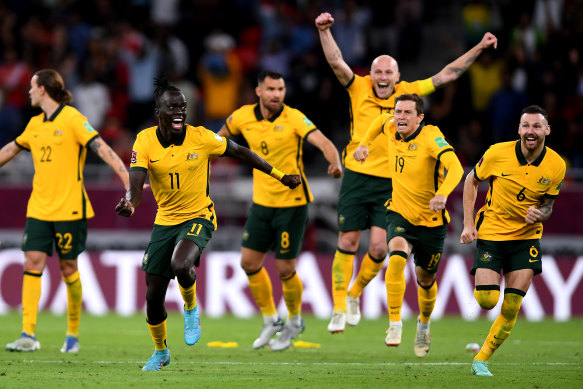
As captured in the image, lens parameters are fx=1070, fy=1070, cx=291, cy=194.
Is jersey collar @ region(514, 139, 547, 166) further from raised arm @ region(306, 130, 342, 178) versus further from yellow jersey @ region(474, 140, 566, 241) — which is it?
raised arm @ region(306, 130, 342, 178)

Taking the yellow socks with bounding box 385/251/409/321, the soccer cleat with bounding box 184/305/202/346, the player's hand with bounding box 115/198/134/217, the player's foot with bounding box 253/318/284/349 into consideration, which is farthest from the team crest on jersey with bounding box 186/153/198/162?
the player's foot with bounding box 253/318/284/349

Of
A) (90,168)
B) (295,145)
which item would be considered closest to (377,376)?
(295,145)

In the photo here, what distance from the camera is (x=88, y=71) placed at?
72.1ft

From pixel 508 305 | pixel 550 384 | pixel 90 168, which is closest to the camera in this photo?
pixel 550 384

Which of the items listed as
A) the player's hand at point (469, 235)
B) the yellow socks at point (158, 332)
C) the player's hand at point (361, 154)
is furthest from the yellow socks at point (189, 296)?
the player's hand at point (469, 235)

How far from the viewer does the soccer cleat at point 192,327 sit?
10812 mm

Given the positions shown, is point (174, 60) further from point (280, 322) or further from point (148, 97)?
point (280, 322)

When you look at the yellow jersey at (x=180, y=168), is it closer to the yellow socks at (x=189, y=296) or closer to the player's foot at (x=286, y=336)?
the yellow socks at (x=189, y=296)

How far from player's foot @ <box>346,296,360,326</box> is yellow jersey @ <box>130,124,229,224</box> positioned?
2865mm

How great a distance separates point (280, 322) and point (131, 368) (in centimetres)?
314

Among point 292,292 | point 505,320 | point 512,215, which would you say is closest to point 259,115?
point 292,292

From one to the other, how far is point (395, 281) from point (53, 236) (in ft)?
13.9

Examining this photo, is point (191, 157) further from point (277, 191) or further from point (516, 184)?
point (516, 184)

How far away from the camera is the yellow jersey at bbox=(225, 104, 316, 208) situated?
43.6 feet
